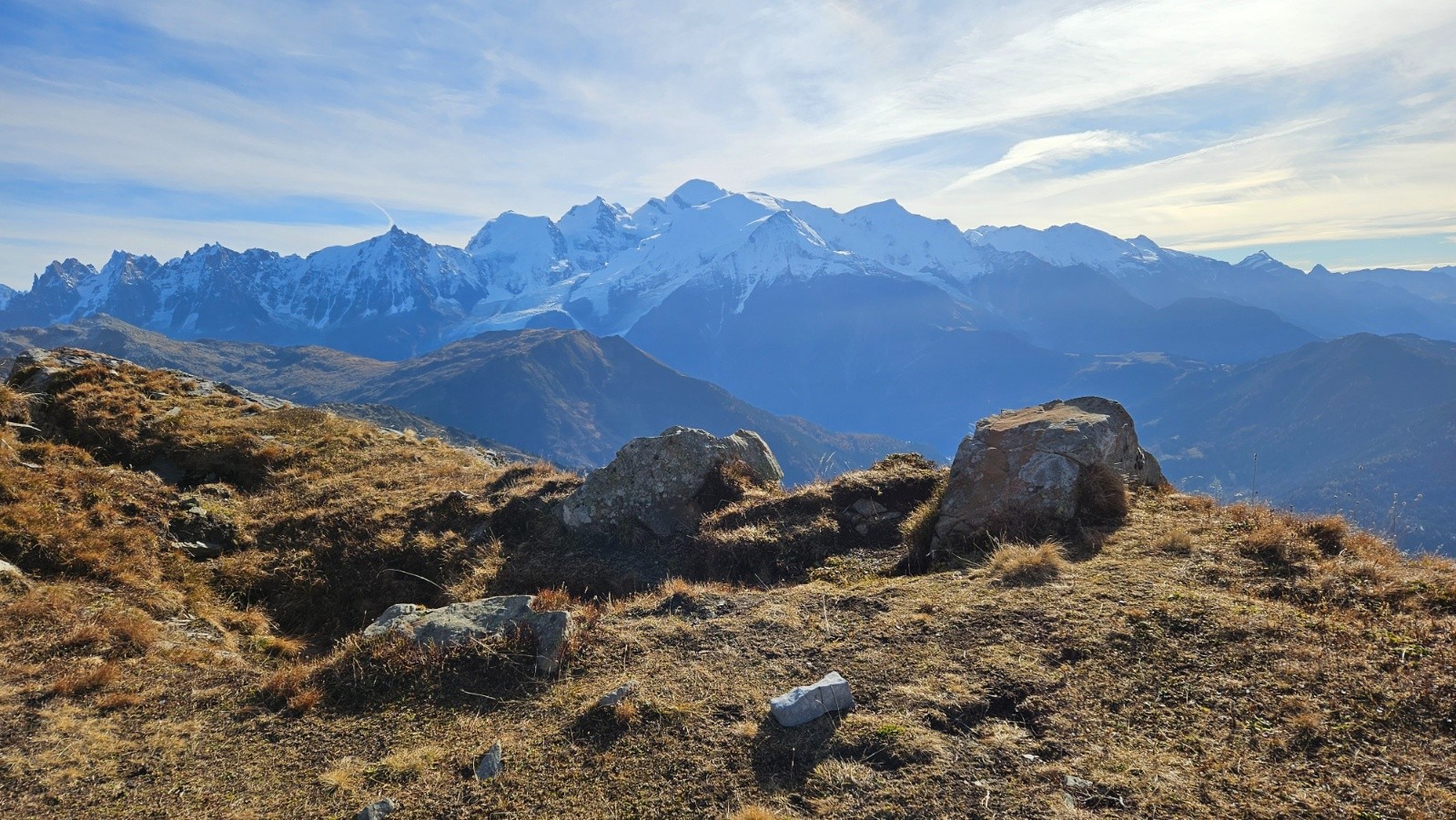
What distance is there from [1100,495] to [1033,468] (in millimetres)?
1058

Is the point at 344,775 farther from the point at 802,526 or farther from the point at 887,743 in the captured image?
the point at 802,526

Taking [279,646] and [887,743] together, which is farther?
[279,646]

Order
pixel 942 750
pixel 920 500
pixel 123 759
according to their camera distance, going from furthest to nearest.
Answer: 1. pixel 920 500
2. pixel 123 759
3. pixel 942 750

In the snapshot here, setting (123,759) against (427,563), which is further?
(427,563)

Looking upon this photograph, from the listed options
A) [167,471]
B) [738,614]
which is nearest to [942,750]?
[738,614]

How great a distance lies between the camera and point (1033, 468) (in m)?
10.8

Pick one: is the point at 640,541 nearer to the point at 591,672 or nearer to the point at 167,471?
the point at 591,672

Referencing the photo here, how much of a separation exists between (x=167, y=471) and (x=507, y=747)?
1440cm

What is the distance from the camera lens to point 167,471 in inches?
599

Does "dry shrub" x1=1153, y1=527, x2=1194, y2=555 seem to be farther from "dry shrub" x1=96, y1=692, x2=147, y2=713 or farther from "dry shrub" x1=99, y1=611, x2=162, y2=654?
"dry shrub" x1=99, y1=611, x2=162, y2=654

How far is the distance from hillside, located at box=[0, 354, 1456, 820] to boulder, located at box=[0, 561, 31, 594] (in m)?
0.04

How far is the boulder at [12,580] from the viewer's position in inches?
340

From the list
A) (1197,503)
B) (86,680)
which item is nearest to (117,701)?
(86,680)

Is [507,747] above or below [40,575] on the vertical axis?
below
